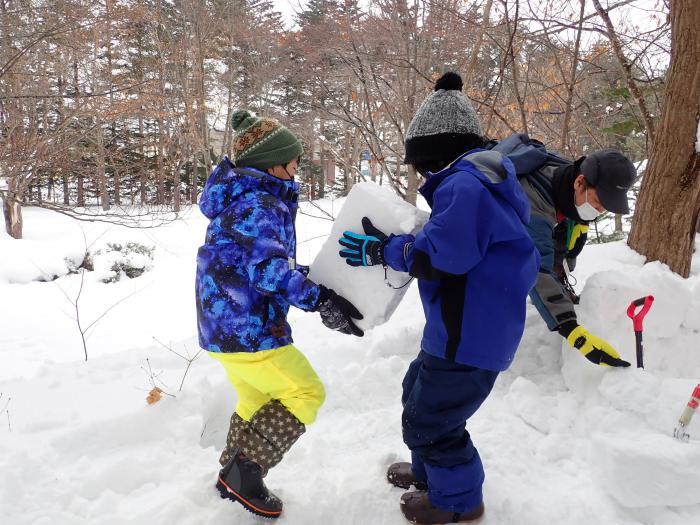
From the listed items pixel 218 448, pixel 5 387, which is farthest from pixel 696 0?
pixel 5 387

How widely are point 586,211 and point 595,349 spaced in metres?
0.75

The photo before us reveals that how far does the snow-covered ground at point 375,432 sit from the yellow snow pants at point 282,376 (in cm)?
46

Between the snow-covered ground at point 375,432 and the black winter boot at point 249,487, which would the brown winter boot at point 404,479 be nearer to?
the snow-covered ground at point 375,432

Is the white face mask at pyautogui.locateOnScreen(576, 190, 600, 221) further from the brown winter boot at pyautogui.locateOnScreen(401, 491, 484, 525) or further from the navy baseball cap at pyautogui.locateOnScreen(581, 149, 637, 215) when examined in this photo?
the brown winter boot at pyautogui.locateOnScreen(401, 491, 484, 525)

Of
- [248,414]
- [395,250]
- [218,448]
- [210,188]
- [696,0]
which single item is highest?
[696,0]

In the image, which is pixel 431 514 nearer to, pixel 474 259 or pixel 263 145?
pixel 474 259

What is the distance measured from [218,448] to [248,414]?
67cm

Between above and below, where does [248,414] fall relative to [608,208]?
below

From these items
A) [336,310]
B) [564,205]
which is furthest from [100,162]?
[564,205]

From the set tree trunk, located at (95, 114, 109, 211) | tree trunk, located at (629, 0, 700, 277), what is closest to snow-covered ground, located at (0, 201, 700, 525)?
tree trunk, located at (629, 0, 700, 277)

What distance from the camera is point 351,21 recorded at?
5520 millimetres

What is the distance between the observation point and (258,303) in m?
1.95

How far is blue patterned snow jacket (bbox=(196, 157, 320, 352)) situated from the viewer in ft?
5.99

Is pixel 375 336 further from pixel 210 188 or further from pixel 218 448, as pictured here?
pixel 210 188
